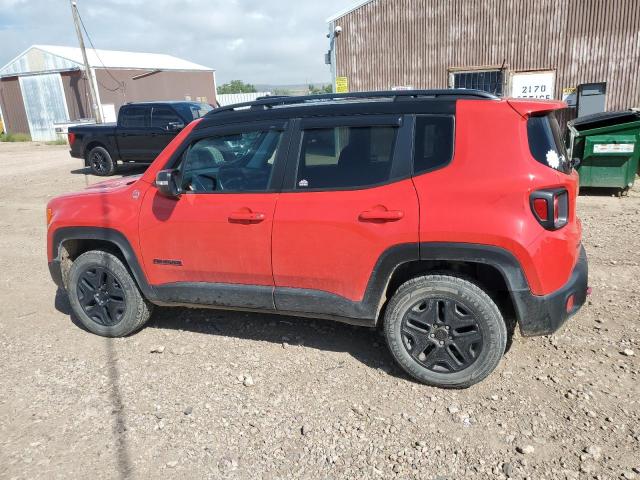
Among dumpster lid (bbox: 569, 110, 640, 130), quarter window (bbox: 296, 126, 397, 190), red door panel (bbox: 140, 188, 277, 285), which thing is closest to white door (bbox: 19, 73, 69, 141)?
dumpster lid (bbox: 569, 110, 640, 130)

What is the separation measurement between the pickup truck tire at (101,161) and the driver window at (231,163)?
11055 millimetres

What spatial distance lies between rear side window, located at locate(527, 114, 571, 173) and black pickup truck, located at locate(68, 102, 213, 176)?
34.5 ft

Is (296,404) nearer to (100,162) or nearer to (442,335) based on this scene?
(442,335)

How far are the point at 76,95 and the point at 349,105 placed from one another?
3315 centimetres

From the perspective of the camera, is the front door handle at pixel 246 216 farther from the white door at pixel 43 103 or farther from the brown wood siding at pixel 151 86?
the white door at pixel 43 103

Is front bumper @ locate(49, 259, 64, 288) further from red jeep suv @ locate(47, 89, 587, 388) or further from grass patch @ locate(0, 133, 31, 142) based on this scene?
grass patch @ locate(0, 133, 31, 142)

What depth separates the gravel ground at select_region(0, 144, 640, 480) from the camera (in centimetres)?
268

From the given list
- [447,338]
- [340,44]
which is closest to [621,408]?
[447,338]

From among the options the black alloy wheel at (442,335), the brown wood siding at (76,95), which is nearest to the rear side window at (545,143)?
the black alloy wheel at (442,335)

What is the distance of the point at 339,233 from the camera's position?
3227mm

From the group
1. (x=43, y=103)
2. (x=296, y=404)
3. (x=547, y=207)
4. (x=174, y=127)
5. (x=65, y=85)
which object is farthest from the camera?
(x=43, y=103)

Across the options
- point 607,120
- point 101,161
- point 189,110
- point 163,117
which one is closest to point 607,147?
point 607,120

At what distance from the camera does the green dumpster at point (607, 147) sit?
27.9 ft

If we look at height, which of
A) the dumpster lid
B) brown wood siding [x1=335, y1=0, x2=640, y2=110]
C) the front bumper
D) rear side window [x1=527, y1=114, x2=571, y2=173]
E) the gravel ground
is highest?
brown wood siding [x1=335, y1=0, x2=640, y2=110]
